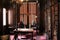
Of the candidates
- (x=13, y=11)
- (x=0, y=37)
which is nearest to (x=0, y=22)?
(x=0, y=37)

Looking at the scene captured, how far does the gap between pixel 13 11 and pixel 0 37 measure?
9168 mm

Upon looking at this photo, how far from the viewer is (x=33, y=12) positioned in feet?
63.4

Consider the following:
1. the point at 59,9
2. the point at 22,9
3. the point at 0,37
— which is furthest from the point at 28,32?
the point at 22,9

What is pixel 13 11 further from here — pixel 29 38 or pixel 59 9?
pixel 59 9

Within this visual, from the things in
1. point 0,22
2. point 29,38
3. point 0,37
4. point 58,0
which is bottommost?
point 29,38

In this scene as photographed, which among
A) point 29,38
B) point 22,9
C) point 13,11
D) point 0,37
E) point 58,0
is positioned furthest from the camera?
point 22,9

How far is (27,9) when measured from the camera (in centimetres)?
1950

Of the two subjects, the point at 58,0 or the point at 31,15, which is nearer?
the point at 58,0

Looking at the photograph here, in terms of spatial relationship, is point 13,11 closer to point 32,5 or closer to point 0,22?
point 32,5

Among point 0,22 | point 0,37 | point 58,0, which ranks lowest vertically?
point 0,37

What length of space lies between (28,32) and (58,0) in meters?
3.18

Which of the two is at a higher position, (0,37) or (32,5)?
(32,5)

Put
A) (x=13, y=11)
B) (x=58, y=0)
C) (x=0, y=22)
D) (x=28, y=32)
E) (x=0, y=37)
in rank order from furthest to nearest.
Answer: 1. (x=13, y=11)
2. (x=28, y=32)
3. (x=58, y=0)
4. (x=0, y=37)
5. (x=0, y=22)

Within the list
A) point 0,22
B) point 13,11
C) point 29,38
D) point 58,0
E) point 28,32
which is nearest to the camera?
point 0,22
